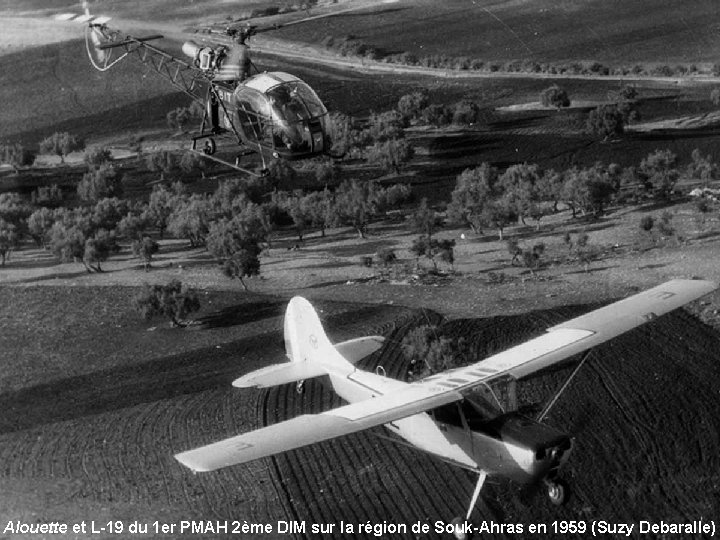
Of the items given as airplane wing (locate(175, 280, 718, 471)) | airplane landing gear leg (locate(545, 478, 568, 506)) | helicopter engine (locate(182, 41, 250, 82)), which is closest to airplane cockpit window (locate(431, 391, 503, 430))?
airplane wing (locate(175, 280, 718, 471))

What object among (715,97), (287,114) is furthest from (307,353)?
(715,97)

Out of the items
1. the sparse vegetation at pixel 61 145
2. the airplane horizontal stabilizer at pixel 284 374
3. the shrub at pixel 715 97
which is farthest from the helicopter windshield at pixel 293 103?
the shrub at pixel 715 97

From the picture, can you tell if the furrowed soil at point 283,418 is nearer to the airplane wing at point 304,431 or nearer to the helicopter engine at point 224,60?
the airplane wing at point 304,431

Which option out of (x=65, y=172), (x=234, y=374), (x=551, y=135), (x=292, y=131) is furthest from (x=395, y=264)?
(x=65, y=172)

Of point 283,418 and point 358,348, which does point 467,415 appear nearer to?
point 358,348

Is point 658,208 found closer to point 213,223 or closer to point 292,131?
point 213,223

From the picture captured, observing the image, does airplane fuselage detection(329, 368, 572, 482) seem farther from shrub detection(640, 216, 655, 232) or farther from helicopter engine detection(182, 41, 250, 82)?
shrub detection(640, 216, 655, 232)
